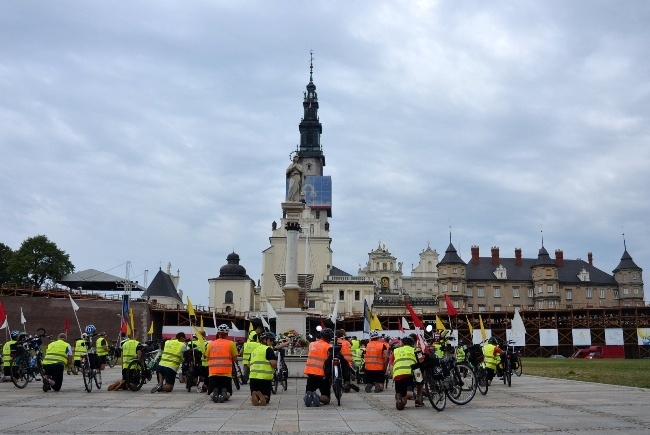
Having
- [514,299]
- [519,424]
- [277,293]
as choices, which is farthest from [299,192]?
[514,299]

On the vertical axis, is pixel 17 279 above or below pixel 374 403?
above

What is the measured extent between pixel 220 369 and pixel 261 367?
49.5 inches

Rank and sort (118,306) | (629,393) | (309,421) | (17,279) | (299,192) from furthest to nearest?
(17,279), (118,306), (299,192), (629,393), (309,421)

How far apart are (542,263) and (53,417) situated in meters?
98.8

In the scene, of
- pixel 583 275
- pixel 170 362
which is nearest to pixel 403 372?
pixel 170 362

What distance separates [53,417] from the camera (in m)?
12.8

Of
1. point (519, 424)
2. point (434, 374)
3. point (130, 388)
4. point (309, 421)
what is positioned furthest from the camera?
point (130, 388)

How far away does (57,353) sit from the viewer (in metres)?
19.0

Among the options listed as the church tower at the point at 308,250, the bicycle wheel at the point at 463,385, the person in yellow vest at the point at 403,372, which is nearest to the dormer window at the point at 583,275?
the church tower at the point at 308,250

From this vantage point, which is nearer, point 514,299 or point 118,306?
point 118,306

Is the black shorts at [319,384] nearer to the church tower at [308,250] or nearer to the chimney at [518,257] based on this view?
the church tower at [308,250]

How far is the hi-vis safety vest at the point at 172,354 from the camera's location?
18766 mm

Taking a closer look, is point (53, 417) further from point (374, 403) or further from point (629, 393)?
point (629, 393)

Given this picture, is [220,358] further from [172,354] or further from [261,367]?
[172,354]
